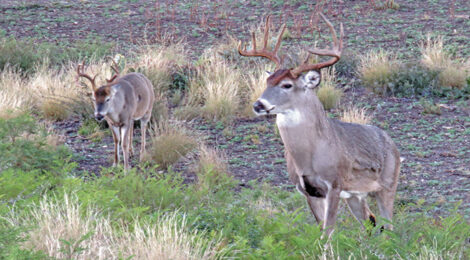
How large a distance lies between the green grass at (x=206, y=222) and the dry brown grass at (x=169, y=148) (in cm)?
170

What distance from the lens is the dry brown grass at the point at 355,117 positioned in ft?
38.3

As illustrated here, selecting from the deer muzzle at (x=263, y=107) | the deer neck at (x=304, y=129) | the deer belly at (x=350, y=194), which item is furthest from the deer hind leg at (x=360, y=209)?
the deer muzzle at (x=263, y=107)

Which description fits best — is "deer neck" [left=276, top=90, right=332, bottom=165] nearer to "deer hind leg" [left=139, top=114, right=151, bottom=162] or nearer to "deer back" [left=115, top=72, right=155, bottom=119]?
"deer hind leg" [left=139, top=114, right=151, bottom=162]

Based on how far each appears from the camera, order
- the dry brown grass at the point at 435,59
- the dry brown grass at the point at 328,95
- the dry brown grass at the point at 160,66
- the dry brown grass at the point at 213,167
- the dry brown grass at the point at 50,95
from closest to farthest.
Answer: the dry brown grass at the point at 213,167 → the dry brown grass at the point at 50,95 → the dry brown grass at the point at 328,95 → the dry brown grass at the point at 160,66 → the dry brown grass at the point at 435,59

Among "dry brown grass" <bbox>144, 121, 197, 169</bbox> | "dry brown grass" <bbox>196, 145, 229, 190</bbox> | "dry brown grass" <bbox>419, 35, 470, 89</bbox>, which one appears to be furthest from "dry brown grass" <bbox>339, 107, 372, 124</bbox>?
"dry brown grass" <bbox>144, 121, 197, 169</bbox>

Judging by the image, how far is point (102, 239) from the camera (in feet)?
20.3

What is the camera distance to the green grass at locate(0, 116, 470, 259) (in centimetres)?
563

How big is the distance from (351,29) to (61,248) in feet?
47.3

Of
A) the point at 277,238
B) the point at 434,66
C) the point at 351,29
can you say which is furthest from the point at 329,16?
the point at 277,238

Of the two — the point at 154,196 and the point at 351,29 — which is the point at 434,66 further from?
the point at 154,196

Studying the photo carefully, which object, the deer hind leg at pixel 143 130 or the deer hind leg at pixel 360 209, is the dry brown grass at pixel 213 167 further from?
the deer hind leg at pixel 360 209

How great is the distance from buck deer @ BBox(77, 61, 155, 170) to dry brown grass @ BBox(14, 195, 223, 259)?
418 cm

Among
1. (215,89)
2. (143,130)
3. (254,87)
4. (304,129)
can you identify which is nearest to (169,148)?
(143,130)

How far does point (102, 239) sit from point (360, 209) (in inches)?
98.2
